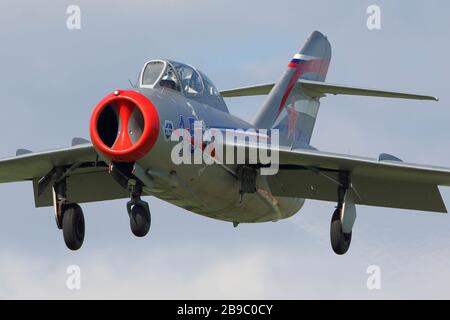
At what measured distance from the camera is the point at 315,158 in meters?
27.0

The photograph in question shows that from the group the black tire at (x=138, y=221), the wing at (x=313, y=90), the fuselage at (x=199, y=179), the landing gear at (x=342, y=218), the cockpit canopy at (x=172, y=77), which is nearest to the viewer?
the fuselage at (x=199, y=179)

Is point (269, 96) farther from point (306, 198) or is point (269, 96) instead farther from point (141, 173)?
point (141, 173)

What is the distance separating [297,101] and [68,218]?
6.77m

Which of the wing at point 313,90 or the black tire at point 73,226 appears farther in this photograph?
the wing at point 313,90

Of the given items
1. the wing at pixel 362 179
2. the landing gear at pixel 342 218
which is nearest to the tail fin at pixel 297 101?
the wing at pixel 362 179

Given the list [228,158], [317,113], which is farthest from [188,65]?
[317,113]

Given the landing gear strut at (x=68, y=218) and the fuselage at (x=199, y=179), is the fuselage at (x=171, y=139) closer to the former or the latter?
the fuselage at (x=199, y=179)

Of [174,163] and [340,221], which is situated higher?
[174,163]

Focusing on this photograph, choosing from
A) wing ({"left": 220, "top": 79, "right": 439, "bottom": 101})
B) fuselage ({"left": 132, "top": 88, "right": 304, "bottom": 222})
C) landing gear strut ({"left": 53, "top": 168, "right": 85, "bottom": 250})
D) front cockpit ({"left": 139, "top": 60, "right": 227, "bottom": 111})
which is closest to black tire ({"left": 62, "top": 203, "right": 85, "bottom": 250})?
landing gear strut ({"left": 53, "top": 168, "right": 85, "bottom": 250})

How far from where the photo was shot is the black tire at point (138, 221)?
82.1 feet

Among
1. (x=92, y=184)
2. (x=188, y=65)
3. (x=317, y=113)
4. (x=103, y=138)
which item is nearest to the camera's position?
(x=103, y=138)

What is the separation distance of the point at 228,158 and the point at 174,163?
2038 mm

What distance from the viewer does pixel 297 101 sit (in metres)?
31.7

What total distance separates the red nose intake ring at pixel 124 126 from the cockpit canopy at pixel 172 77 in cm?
141
